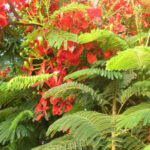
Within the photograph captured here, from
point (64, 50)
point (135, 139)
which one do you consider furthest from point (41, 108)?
point (135, 139)

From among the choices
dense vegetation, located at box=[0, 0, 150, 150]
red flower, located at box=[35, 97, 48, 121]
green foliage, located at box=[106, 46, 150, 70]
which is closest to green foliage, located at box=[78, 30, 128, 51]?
dense vegetation, located at box=[0, 0, 150, 150]

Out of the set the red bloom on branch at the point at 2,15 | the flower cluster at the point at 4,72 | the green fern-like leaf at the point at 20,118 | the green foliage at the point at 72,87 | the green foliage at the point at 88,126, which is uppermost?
the red bloom on branch at the point at 2,15

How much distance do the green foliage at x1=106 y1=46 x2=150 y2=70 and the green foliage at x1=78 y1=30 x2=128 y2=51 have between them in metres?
0.11

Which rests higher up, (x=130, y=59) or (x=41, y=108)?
(x=130, y=59)

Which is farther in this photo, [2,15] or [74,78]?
[2,15]

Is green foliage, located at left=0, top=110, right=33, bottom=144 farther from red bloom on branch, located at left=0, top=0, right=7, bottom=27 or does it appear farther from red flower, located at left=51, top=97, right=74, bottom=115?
red bloom on branch, located at left=0, top=0, right=7, bottom=27

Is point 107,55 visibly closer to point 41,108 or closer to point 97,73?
point 97,73

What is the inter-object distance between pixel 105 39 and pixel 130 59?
0.48ft

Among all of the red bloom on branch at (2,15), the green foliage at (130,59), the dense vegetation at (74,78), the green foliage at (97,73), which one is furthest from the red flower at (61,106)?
the red bloom on branch at (2,15)

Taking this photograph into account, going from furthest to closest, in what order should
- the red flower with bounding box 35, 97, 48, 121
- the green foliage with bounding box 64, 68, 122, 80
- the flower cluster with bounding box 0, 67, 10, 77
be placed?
the flower cluster with bounding box 0, 67, 10, 77 < the red flower with bounding box 35, 97, 48, 121 < the green foliage with bounding box 64, 68, 122, 80

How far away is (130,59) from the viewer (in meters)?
0.54

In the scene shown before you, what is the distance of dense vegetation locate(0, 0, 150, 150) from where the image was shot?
507 mm

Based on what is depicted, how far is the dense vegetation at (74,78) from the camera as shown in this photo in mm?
507

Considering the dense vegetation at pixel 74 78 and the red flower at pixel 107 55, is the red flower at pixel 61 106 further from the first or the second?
the red flower at pixel 107 55
